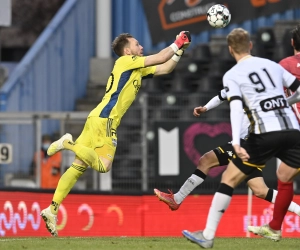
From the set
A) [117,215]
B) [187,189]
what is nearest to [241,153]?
[187,189]

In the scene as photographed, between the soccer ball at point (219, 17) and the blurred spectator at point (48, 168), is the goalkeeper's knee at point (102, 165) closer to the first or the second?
the soccer ball at point (219, 17)

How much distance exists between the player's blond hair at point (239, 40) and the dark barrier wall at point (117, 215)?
20.0 feet

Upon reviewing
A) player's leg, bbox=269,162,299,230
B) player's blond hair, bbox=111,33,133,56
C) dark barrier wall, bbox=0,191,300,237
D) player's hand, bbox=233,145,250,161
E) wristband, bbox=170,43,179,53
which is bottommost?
dark barrier wall, bbox=0,191,300,237

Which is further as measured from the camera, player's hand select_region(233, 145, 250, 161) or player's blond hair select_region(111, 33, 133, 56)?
player's blond hair select_region(111, 33, 133, 56)

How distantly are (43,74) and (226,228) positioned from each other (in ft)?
19.5

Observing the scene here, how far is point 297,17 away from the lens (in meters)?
21.3

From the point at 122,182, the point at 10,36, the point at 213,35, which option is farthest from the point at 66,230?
the point at 10,36

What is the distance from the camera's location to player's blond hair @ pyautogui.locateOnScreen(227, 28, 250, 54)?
1035 centimetres

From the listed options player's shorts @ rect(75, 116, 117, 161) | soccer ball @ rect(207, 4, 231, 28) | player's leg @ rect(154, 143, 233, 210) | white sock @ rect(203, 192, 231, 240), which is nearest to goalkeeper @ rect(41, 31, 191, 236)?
player's shorts @ rect(75, 116, 117, 161)

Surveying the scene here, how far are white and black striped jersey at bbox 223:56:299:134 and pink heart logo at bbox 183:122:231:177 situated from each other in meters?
7.56

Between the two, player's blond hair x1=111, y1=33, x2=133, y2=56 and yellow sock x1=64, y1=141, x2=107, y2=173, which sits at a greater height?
player's blond hair x1=111, y1=33, x2=133, y2=56

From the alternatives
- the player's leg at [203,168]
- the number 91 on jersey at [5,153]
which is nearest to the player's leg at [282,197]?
the player's leg at [203,168]

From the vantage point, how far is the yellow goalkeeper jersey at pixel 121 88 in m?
12.6

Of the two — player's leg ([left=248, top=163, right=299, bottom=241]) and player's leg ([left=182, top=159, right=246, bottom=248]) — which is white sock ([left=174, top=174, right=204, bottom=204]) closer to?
player's leg ([left=248, top=163, right=299, bottom=241])
